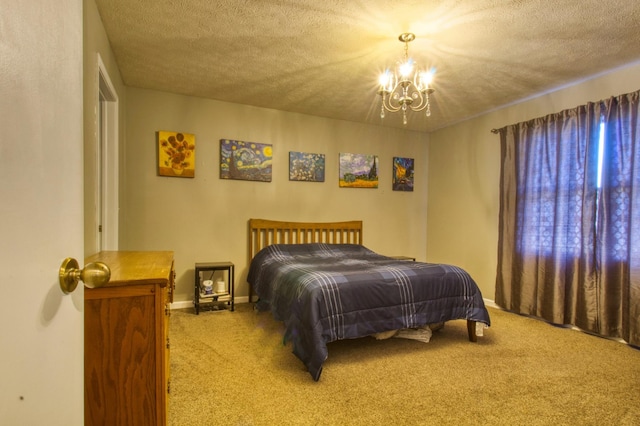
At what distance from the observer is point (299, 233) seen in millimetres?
4098

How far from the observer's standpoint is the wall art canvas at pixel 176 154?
3.53m

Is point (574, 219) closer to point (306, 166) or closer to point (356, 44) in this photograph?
point (356, 44)

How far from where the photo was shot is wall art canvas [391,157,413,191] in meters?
4.76

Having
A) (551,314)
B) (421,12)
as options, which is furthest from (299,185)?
(551,314)

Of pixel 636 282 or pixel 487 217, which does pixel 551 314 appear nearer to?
pixel 636 282

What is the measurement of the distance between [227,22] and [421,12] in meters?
1.30

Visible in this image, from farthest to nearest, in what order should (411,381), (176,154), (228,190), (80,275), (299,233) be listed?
1. (299,233)
2. (228,190)
3. (176,154)
4. (411,381)
5. (80,275)

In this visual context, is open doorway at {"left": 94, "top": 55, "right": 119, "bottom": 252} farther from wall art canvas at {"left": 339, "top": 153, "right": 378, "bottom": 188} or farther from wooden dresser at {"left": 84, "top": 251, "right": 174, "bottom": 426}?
wall art canvas at {"left": 339, "top": 153, "right": 378, "bottom": 188}

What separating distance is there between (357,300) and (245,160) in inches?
90.7

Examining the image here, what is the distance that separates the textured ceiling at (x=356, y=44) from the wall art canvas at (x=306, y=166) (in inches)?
31.9

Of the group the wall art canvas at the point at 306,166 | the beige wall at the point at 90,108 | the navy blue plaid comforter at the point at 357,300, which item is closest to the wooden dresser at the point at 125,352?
the beige wall at the point at 90,108

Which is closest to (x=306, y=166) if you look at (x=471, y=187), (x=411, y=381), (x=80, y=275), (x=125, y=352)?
(x=471, y=187)

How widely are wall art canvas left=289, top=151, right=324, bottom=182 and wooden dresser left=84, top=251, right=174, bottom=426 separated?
3.00 metres

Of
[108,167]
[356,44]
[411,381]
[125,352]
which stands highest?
[356,44]
